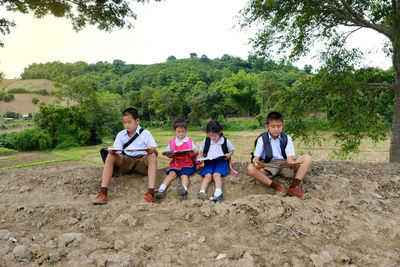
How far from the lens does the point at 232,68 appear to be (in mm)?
71250

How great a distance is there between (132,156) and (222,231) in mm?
2266

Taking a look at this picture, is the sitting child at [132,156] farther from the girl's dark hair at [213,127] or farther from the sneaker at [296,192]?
the sneaker at [296,192]

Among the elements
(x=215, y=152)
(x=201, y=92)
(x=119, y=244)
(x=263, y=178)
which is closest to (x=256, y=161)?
(x=263, y=178)

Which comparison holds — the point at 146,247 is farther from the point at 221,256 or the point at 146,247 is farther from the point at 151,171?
the point at 151,171

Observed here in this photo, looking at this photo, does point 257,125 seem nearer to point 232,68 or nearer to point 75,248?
point 75,248

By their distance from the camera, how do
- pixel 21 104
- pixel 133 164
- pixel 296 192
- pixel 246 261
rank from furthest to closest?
1. pixel 21 104
2. pixel 133 164
3. pixel 296 192
4. pixel 246 261

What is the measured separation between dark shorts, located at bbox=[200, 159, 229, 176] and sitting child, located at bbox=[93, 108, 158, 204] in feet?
2.64

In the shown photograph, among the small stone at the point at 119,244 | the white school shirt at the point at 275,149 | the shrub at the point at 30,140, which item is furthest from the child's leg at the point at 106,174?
the shrub at the point at 30,140

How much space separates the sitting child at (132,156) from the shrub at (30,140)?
14.7m

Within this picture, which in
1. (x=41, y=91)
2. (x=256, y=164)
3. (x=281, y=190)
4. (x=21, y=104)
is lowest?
(x=281, y=190)

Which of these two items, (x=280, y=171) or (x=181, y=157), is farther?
(x=181, y=157)

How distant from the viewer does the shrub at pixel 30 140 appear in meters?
15.6

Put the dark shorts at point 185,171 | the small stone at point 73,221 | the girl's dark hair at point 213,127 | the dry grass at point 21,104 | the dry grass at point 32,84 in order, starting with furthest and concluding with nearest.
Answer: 1. the dry grass at point 32,84
2. the dry grass at point 21,104
3. the dark shorts at point 185,171
4. the girl's dark hair at point 213,127
5. the small stone at point 73,221

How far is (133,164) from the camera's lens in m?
4.12
